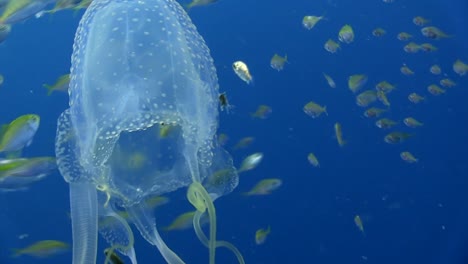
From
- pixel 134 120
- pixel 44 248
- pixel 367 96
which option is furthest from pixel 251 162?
→ pixel 134 120

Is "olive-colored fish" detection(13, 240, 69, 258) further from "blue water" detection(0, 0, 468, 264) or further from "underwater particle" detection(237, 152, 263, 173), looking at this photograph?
"blue water" detection(0, 0, 468, 264)

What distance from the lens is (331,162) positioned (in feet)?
33.5

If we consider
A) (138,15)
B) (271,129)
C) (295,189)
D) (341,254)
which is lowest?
(341,254)

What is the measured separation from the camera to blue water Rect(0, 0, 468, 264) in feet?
31.9

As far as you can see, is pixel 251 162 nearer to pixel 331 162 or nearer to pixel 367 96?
pixel 367 96

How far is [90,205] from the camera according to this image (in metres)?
2.81

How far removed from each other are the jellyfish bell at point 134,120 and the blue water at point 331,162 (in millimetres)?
6523

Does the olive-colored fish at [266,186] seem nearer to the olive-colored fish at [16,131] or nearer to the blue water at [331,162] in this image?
the olive-colored fish at [16,131]

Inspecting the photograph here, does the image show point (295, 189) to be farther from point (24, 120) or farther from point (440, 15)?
point (24, 120)

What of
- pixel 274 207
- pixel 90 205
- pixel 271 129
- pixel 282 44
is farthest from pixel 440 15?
pixel 90 205

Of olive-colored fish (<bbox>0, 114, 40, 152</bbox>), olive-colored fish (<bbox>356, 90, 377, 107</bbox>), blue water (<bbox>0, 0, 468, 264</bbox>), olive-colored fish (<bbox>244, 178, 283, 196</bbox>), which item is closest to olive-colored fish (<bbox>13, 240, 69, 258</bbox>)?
olive-colored fish (<bbox>0, 114, 40, 152</bbox>)

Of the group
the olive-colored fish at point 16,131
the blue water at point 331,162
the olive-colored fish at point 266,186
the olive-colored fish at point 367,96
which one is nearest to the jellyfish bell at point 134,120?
the olive-colored fish at point 16,131

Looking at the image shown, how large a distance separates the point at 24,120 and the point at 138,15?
1692 mm

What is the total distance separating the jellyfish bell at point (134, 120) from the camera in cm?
271
